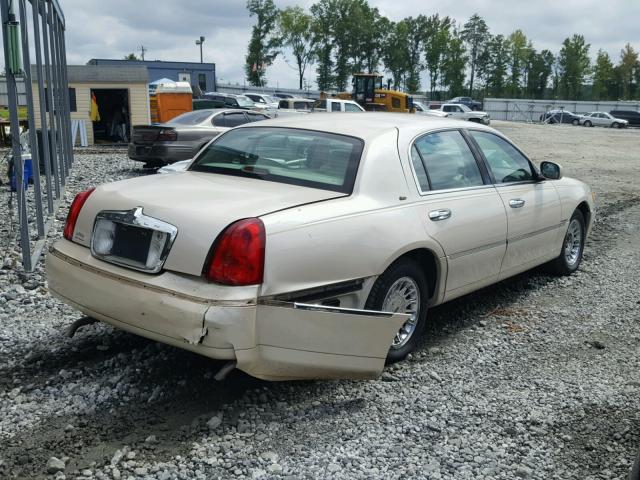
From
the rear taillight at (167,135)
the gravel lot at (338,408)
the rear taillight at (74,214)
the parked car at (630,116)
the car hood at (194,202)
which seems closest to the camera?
the gravel lot at (338,408)

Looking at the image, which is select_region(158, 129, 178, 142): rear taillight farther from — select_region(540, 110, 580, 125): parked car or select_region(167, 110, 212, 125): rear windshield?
select_region(540, 110, 580, 125): parked car

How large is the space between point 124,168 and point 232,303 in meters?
13.4

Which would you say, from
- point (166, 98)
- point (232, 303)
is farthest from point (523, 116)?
point (232, 303)

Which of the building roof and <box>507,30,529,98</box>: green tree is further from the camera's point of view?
<box>507,30,529,98</box>: green tree

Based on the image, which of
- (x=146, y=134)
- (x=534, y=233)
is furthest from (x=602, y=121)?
(x=534, y=233)

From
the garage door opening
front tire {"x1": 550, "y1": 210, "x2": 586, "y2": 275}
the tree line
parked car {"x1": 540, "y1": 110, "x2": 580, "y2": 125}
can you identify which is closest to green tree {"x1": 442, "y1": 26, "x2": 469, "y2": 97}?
the tree line

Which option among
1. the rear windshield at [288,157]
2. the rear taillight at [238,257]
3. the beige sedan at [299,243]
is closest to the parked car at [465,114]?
the beige sedan at [299,243]

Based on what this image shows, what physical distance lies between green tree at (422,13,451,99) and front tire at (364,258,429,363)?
8638 centimetres

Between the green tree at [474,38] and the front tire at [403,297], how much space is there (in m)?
89.7

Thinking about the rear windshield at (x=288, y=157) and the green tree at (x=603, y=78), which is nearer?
the rear windshield at (x=288, y=157)

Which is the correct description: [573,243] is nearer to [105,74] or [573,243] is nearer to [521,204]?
[521,204]

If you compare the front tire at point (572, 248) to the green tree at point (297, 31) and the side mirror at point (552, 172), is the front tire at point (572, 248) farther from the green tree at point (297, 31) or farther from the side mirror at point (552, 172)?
the green tree at point (297, 31)

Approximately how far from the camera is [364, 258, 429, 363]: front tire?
13.0 ft

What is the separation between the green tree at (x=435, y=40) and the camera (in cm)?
8594
